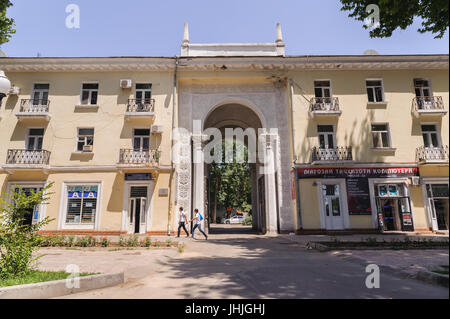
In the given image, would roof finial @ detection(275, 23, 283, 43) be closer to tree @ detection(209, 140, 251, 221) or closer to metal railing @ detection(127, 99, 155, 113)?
metal railing @ detection(127, 99, 155, 113)

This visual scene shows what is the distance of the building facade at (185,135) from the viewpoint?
52.9 ft

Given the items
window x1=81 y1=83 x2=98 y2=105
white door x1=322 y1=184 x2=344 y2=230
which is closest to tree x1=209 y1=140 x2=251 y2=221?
window x1=81 y1=83 x2=98 y2=105

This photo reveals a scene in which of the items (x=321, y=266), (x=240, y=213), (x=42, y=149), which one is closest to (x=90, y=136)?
(x=42, y=149)

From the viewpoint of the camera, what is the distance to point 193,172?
17656 millimetres

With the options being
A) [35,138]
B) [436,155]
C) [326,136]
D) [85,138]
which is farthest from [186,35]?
[436,155]

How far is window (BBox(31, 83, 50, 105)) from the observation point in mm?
17453

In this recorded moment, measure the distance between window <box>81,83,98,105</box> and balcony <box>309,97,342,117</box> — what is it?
550 inches

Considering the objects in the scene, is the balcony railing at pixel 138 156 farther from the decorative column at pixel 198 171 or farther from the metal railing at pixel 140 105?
the metal railing at pixel 140 105

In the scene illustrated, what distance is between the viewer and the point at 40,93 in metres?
17.6

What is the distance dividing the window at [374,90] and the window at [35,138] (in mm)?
20763

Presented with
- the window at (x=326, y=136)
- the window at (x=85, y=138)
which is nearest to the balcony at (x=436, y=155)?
the window at (x=326, y=136)

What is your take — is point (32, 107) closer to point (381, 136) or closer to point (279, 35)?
point (279, 35)

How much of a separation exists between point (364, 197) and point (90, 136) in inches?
673

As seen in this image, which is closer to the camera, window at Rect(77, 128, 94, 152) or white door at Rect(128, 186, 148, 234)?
white door at Rect(128, 186, 148, 234)
